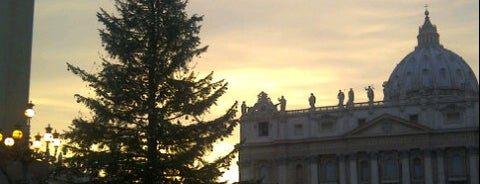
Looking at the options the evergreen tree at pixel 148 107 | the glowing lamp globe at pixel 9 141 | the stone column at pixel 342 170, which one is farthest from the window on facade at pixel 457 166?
the glowing lamp globe at pixel 9 141

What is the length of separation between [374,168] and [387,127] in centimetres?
485

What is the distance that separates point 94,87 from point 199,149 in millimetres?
4163

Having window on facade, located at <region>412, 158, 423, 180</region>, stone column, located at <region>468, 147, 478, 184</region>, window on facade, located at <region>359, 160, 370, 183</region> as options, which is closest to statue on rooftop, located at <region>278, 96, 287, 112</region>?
window on facade, located at <region>359, 160, 370, 183</region>

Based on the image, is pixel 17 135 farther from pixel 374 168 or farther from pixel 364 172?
pixel 364 172

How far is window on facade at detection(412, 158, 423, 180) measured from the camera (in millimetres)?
86125

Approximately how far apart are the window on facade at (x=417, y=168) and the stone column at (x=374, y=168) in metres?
4.13

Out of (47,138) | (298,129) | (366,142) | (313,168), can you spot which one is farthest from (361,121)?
(47,138)

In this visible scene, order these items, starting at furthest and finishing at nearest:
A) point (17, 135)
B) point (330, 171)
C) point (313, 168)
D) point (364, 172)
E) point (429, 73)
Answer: point (429, 73), point (313, 168), point (330, 171), point (364, 172), point (17, 135)

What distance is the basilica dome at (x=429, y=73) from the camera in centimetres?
11619

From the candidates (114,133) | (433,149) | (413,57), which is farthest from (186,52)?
(413,57)

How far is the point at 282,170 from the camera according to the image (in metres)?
92.6

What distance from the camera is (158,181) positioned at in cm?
2559

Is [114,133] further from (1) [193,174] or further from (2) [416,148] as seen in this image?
(2) [416,148]

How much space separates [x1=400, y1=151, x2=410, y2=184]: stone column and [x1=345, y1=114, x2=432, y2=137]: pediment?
2.45 metres
